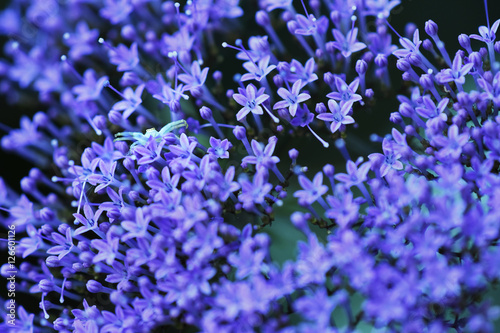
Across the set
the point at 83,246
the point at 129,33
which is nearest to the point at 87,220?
the point at 83,246

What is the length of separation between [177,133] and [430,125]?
649mm

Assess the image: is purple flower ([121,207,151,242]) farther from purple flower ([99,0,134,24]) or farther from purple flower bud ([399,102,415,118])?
purple flower ([99,0,134,24])

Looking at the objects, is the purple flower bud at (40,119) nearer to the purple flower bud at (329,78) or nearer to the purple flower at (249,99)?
the purple flower at (249,99)

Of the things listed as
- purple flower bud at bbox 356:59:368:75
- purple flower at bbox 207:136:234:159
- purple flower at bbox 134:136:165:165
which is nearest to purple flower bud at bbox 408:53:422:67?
purple flower bud at bbox 356:59:368:75

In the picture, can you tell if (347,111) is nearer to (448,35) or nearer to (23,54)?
(448,35)

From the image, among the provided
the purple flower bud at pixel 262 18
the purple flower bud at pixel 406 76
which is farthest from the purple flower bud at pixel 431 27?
the purple flower bud at pixel 262 18

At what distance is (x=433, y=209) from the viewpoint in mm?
1185

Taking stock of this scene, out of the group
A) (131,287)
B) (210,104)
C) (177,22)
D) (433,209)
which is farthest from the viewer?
(177,22)

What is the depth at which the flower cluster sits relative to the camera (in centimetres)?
110

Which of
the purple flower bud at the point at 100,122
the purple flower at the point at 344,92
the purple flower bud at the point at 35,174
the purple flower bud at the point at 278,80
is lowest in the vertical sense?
the purple flower bud at the point at 35,174

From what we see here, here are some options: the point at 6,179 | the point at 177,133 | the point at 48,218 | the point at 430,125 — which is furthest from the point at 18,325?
the point at 430,125

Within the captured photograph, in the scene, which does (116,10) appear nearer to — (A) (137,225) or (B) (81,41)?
(B) (81,41)

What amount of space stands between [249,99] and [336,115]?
0.72ft

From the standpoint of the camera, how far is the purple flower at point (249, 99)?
139cm
